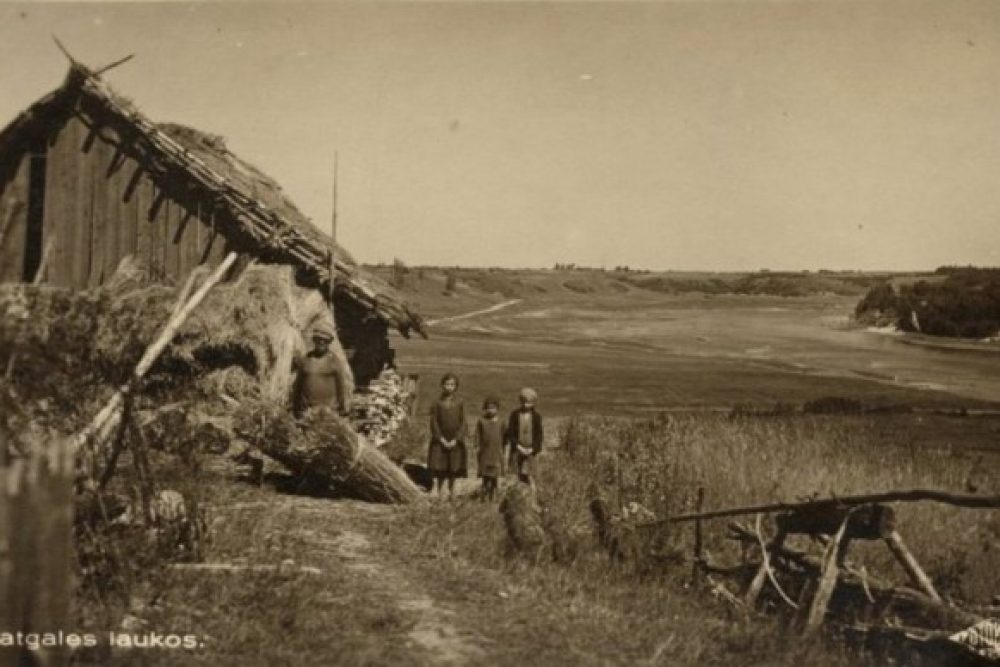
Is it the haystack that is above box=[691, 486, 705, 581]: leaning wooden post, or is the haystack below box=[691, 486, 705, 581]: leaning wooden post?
above

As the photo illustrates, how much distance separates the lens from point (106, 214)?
1307cm

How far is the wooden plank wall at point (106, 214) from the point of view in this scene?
1293cm

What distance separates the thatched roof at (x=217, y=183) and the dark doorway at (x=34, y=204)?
0.24m

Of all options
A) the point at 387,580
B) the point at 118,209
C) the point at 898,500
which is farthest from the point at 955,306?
the point at 387,580

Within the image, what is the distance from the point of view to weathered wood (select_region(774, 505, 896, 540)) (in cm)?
657

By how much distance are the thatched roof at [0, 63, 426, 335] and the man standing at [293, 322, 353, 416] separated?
5.87 feet

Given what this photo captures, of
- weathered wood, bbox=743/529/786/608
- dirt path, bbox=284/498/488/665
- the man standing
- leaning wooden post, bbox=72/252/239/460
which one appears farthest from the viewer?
the man standing

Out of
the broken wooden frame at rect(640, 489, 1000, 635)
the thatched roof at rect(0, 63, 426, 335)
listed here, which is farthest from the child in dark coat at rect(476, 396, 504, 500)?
the broken wooden frame at rect(640, 489, 1000, 635)

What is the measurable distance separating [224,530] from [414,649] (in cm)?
252

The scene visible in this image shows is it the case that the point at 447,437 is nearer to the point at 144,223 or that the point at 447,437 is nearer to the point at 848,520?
the point at 848,520

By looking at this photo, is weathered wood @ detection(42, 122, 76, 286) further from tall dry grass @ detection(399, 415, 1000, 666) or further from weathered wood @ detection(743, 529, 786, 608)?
weathered wood @ detection(743, 529, 786, 608)

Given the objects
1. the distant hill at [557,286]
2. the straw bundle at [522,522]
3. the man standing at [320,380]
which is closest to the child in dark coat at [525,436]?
the straw bundle at [522,522]

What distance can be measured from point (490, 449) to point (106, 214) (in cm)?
642

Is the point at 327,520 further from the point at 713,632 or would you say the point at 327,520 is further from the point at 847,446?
the point at 847,446
